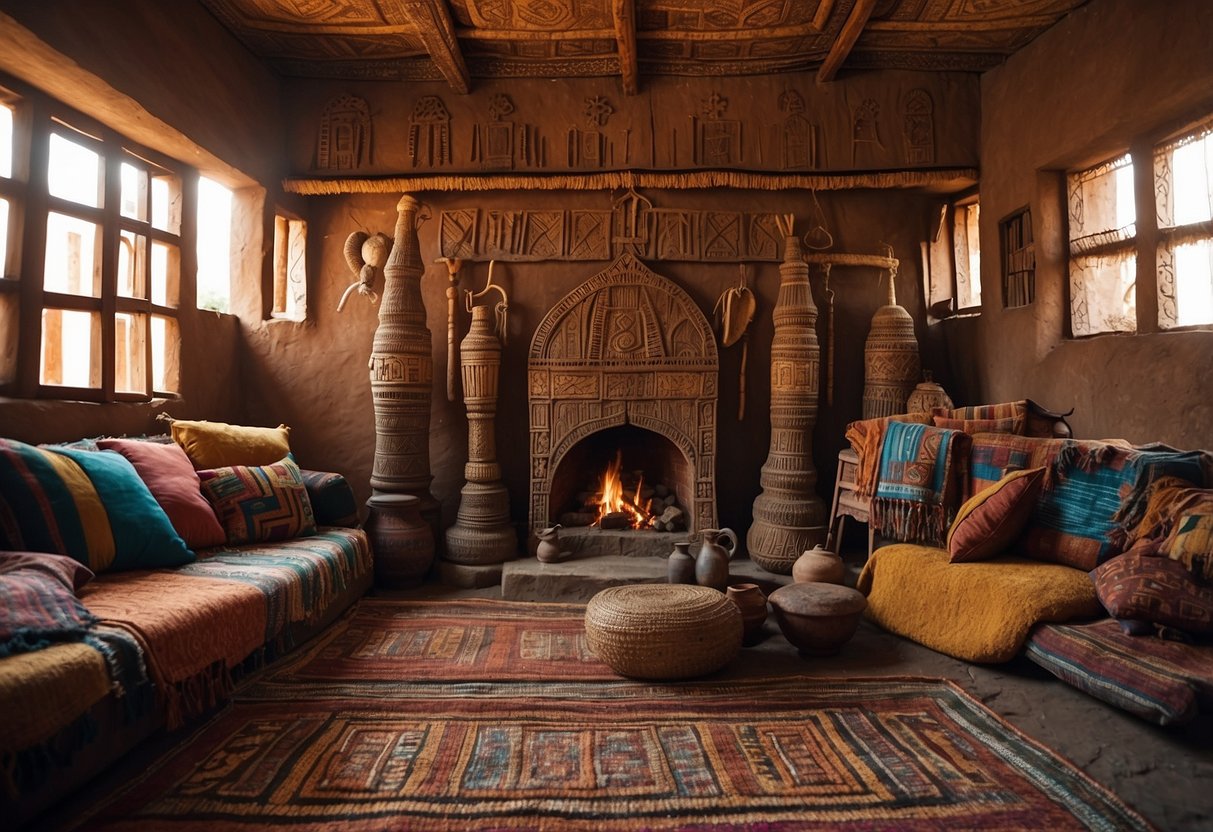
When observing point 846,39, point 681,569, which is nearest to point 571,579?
point 681,569

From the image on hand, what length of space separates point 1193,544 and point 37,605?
395 centimetres

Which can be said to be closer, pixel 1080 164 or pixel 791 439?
pixel 1080 164

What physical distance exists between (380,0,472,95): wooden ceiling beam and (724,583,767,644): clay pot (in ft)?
12.1

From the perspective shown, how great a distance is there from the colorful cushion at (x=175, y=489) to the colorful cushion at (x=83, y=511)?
13 cm

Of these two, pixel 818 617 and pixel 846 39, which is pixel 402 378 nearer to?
pixel 818 617

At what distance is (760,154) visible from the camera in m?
4.79

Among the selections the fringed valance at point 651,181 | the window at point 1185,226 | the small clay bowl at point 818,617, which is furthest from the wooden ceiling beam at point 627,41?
the small clay bowl at point 818,617

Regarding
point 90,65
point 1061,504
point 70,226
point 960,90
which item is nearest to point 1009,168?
point 960,90

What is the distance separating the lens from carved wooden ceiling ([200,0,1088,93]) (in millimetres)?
4027

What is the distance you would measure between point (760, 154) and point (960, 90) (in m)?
1.50

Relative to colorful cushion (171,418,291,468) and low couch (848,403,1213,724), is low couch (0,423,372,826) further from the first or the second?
low couch (848,403,1213,724)

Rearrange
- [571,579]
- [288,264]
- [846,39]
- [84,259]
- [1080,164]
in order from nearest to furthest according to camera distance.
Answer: [84,259], [1080,164], [571,579], [846,39], [288,264]

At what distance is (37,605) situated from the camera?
6.68ft

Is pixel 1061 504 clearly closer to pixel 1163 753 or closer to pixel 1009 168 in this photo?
pixel 1163 753
